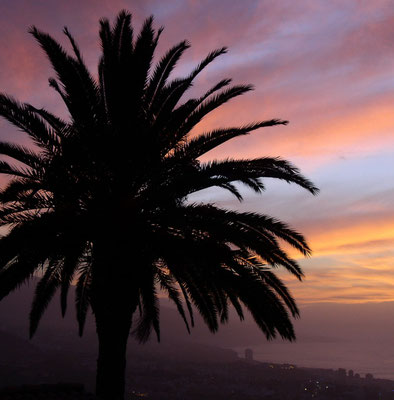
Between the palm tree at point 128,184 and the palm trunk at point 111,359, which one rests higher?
the palm tree at point 128,184

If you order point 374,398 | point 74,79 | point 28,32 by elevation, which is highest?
point 28,32

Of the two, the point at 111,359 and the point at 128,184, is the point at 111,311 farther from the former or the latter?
the point at 128,184

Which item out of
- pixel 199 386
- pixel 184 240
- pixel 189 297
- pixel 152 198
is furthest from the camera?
pixel 199 386

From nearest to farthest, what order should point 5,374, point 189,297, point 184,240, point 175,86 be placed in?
point 184,240, point 175,86, point 189,297, point 5,374

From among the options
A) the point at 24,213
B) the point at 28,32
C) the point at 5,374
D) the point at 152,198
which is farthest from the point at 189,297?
the point at 5,374

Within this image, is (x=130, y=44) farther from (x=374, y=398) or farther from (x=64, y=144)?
(x=374, y=398)

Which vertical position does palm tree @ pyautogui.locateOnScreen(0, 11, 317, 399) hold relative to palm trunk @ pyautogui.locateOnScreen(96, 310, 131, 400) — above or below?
above

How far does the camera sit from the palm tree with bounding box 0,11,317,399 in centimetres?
1009

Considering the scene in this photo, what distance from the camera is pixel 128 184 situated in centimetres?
1103

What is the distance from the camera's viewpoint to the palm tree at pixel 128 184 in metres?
10.1

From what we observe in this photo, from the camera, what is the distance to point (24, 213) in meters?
10.6

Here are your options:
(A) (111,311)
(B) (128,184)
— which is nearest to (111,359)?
(A) (111,311)

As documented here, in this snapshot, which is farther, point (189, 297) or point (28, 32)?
point (189, 297)

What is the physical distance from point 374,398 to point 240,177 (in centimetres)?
12903
